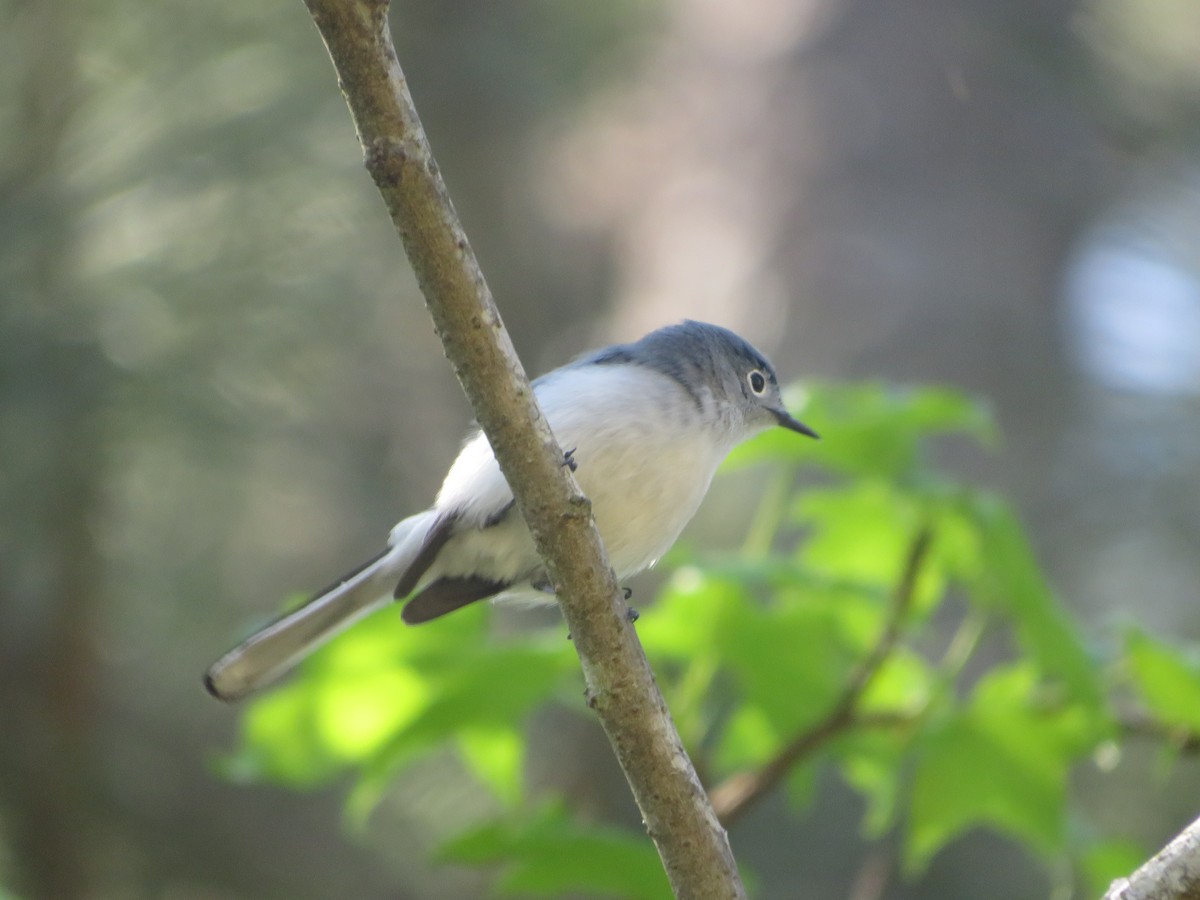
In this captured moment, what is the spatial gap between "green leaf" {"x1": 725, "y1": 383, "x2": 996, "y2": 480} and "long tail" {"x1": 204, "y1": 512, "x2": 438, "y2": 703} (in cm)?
67

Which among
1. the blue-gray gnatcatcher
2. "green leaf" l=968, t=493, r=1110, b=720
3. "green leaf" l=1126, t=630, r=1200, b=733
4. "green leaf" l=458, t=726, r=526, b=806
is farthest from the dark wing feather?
"green leaf" l=1126, t=630, r=1200, b=733

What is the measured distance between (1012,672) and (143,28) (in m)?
2.00

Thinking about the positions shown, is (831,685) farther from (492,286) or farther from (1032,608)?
(492,286)

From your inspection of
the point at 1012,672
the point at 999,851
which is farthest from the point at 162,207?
the point at 999,851

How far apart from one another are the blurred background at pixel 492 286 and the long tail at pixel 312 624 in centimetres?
53

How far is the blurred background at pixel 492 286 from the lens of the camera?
7.52 ft

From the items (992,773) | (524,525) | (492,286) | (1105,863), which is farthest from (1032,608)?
(492,286)

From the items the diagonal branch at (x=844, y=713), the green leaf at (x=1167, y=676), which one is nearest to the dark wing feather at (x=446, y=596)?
the diagonal branch at (x=844, y=713)

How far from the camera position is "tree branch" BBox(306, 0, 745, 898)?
4.10 ft

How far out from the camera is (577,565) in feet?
4.40

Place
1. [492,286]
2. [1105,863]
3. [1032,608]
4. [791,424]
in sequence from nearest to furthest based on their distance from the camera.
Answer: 1. [1032,608]
2. [1105,863]
3. [791,424]
4. [492,286]

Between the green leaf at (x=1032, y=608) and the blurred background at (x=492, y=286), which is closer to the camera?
the green leaf at (x=1032, y=608)

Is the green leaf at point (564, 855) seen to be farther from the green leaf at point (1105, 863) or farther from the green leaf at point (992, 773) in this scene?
the green leaf at point (1105, 863)

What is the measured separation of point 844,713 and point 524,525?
60 cm
